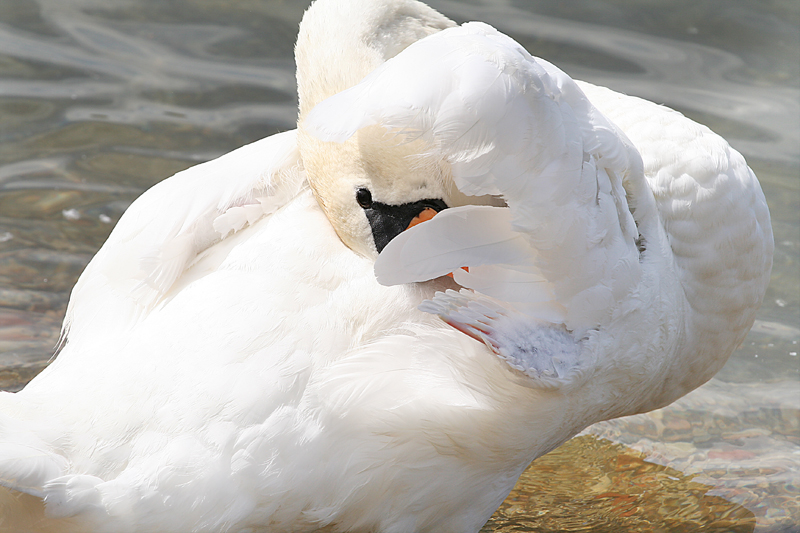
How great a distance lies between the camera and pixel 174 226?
7.62 feet

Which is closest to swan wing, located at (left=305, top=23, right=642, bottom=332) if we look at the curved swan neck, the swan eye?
the swan eye

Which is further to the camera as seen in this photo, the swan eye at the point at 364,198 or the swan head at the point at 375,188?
the swan eye at the point at 364,198

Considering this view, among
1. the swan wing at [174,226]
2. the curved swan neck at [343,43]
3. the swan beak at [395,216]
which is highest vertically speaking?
the curved swan neck at [343,43]

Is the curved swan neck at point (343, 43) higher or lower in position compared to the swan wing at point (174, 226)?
higher

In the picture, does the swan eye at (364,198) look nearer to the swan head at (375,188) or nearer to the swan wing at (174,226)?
the swan head at (375,188)

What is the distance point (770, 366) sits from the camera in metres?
3.72

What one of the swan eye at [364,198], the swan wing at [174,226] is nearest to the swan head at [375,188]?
the swan eye at [364,198]

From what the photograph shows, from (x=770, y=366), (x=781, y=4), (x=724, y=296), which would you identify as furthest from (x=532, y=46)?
(x=724, y=296)

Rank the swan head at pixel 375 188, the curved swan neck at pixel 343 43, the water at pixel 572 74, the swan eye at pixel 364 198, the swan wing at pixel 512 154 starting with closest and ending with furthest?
the swan wing at pixel 512 154 → the swan head at pixel 375 188 → the swan eye at pixel 364 198 → the curved swan neck at pixel 343 43 → the water at pixel 572 74

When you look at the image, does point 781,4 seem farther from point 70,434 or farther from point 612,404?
point 70,434

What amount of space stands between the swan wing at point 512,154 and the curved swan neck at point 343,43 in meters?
0.50

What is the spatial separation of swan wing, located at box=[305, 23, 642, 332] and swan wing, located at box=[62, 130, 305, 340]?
683 millimetres

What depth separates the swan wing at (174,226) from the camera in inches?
89.4

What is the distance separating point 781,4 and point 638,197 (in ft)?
13.2
